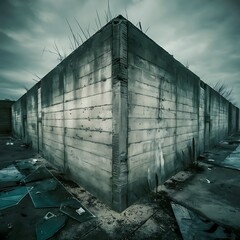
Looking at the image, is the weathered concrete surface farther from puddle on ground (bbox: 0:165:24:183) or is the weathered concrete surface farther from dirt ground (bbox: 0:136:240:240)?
puddle on ground (bbox: 0:165:24:183)

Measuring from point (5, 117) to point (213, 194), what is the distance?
79.6 feet

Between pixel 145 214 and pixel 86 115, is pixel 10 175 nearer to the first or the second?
pixel 86 115

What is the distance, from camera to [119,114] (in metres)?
2.82

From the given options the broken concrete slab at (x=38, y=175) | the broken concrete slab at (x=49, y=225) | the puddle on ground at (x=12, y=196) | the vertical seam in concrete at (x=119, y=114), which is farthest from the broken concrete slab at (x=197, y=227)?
the broken concrete slab at (x=38, y=175)

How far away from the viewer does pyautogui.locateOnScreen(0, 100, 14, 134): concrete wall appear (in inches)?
769

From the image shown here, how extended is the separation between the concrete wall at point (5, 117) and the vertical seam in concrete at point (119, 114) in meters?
22.8

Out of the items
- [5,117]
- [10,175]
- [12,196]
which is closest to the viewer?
[12,196]

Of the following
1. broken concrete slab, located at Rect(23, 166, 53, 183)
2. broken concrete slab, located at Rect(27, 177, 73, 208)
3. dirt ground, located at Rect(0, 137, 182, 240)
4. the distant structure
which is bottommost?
broken concrete slab, located at Rect(23, 166, 53, 183)

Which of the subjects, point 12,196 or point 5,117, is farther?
point 5,117

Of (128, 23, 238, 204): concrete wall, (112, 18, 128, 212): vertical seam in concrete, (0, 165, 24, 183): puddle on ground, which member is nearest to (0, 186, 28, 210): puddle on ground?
(0, 165, 24, 183): puddle on ground

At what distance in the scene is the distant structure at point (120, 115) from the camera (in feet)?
9.61

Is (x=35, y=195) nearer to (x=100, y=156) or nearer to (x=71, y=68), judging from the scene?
(x=100, y=156)

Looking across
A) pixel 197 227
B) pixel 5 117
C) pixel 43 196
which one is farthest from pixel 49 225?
pixel 5 117

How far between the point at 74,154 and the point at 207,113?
7.63 m
